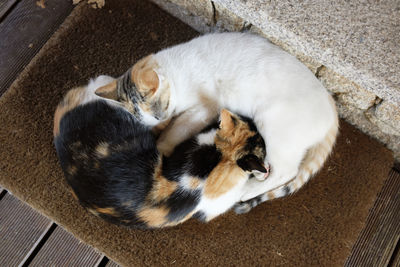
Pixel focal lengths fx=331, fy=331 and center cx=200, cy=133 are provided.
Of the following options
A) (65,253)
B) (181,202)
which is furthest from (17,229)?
(181,202)

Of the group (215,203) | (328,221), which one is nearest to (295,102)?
(215,203)

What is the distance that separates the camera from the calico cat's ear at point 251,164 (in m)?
0.92

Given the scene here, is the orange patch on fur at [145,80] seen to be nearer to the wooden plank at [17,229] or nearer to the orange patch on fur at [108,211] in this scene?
the orange patch on fur at [108,211]

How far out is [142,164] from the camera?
103 centimetres

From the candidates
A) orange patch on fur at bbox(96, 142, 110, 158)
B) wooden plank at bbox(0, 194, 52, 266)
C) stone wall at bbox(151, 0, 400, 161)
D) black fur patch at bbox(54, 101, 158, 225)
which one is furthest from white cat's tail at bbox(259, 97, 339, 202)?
Answer: wooden plank at bbox(0, 194, 52, 266)

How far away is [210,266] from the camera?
126cm

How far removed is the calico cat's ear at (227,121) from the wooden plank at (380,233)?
2.46 feet

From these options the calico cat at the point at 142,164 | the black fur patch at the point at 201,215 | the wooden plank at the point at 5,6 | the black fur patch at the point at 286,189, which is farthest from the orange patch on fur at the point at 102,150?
the wooden plank at the point at 5,6

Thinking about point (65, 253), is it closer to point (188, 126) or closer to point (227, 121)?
point (188, 126)

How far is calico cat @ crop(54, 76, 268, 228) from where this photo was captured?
100 centimetres

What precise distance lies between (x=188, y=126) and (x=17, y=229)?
0.83m

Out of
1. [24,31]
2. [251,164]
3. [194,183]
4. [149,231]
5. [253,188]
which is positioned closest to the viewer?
[251,164]

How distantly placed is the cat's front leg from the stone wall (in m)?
0.35

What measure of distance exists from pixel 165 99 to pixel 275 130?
1.26 feet
